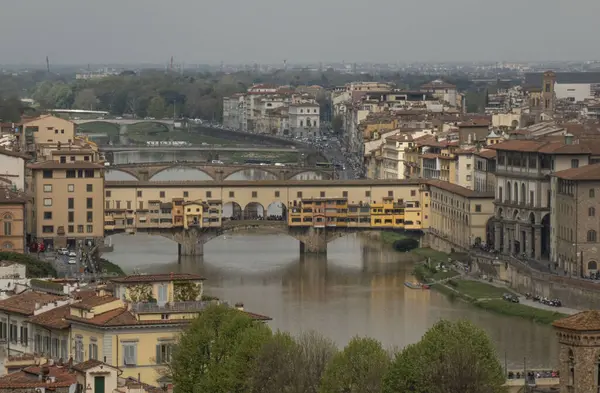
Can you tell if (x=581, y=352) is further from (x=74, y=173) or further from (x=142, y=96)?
(x=142, y=96)

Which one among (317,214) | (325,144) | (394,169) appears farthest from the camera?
(325,144)

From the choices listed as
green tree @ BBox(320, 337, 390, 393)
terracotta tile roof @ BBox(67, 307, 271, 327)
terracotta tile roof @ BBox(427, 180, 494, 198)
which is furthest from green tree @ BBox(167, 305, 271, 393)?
terracotta tile roof @ BBox(427, 180, 494, 198)

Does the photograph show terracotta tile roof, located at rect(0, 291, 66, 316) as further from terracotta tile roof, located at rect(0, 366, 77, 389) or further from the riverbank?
the riverbank

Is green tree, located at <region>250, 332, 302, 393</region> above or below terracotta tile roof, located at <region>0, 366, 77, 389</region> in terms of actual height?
below

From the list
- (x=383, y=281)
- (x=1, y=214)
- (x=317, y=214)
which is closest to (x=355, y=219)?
(x=317, y=214)

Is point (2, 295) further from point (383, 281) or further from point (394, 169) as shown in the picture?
point (394, 169)

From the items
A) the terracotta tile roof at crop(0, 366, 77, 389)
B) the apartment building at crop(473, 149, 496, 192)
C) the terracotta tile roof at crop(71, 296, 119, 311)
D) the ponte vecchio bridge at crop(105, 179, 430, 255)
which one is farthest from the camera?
the ponte vecchio bridge at crop(105, 179, 430, 255)
